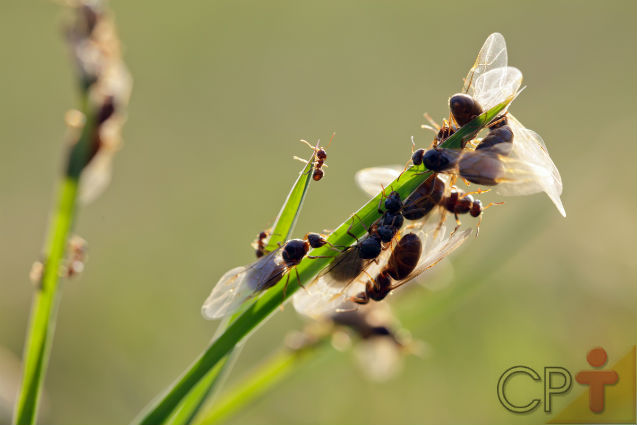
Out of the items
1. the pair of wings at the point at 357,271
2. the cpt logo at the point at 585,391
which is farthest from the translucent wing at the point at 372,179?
the cpt logo at the point at 585,391

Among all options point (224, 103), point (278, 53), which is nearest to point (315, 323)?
point (224, 103)

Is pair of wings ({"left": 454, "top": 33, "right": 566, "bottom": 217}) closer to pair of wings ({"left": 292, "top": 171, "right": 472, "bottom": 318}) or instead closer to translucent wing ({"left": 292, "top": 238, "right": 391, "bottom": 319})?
pair of wings ({"left": 292, "top": 171, "right": 472, "bottom": 318})

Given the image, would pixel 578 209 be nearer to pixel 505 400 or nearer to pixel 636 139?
pixel 636 139

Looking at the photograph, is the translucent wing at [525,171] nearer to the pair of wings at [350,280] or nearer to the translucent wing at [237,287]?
the pair of wings at [350,280]

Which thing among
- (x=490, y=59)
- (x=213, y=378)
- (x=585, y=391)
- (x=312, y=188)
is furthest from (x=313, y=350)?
(x=312, y=188)

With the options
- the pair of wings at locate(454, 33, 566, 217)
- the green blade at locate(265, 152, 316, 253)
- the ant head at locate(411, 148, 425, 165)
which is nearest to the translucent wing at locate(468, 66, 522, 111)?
→ the pair of wings at locate(454, 33, 566, 217)

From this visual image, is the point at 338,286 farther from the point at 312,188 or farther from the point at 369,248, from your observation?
the point at 312,188
